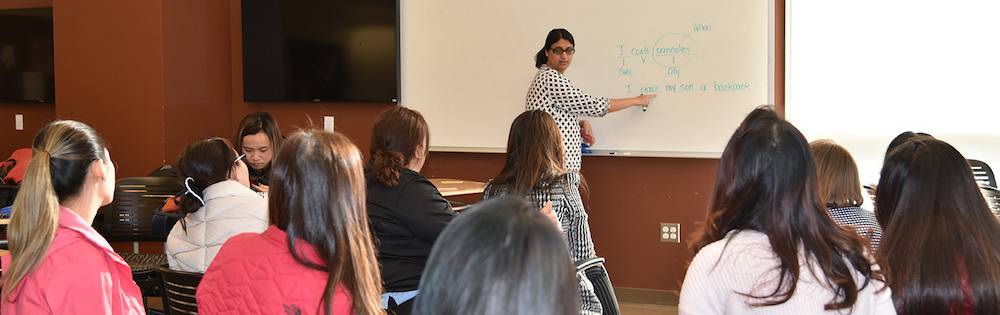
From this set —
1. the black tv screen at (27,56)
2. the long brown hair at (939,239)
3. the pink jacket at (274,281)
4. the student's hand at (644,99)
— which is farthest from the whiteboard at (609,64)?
the pink jacket at (274,281)

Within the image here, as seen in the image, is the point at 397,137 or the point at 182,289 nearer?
the point at 182,289

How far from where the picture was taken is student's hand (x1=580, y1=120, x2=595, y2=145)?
5207 mm

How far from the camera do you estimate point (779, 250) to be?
1.71 meters

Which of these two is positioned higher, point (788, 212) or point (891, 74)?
point (891, 74)

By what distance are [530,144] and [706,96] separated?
189 cm

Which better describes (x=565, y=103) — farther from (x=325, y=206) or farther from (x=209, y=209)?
(x=325, y=206)

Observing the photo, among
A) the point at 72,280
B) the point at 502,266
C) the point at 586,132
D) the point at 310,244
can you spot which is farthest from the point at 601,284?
the point at 586,132

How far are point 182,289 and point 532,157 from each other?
50.6 inches

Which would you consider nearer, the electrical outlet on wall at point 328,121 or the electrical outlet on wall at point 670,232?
the electrical outlet on wall at point 670,232

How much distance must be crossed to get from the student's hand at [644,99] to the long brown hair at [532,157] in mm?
1693

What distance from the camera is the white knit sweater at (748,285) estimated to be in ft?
5.61

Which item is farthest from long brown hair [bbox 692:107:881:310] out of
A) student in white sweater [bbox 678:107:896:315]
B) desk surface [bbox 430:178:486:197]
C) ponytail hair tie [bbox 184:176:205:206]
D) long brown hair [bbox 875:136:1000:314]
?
desk surface [bbox 430:178:486:197]

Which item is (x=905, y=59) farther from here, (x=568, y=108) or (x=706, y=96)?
(x=568, y=108)

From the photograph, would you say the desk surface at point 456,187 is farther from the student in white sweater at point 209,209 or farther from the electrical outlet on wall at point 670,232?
the student in white sweater at point 209,209
